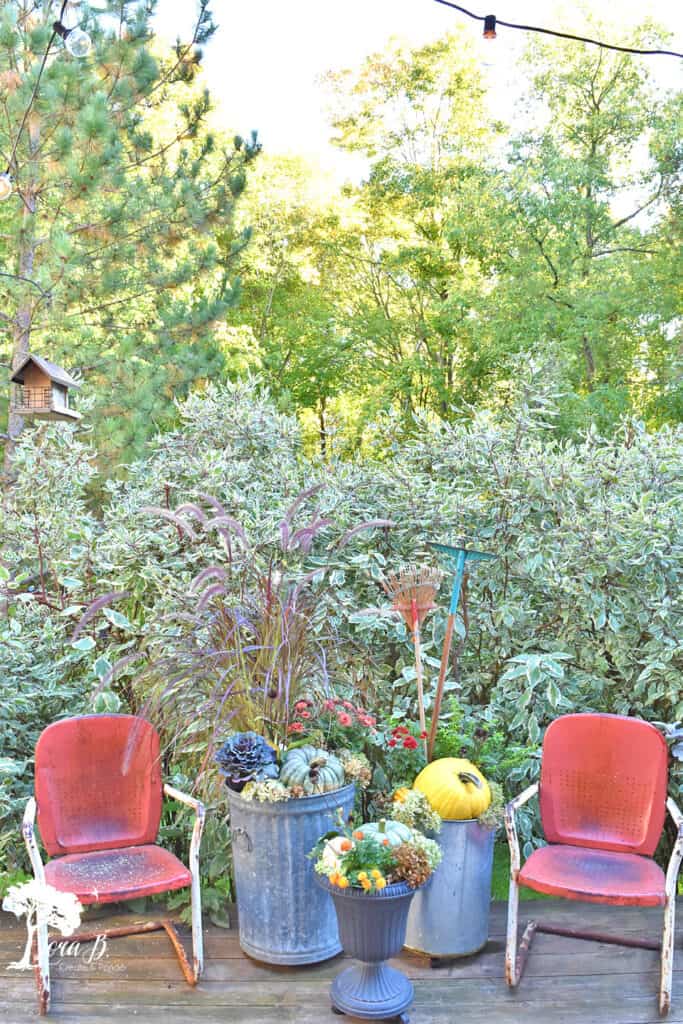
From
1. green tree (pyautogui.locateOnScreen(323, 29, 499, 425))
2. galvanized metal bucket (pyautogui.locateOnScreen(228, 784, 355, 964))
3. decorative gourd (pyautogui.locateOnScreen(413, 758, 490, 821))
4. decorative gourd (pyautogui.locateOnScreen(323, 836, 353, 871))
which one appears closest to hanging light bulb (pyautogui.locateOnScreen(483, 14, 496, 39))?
decorative gourd (pyautogui.locateOnScreen(413, 758, 490, 821))

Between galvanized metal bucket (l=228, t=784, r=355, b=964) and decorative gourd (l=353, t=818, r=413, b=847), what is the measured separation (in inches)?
9.4

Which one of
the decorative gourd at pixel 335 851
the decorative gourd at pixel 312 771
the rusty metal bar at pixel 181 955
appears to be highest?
the decorative gourd at pixel 312 771

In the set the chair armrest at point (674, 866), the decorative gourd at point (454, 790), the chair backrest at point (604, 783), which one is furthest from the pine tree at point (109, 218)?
the chair armrest at point (674, 866)

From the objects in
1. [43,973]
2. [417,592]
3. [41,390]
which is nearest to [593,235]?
[41,390]

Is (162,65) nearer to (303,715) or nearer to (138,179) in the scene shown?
(138,179)

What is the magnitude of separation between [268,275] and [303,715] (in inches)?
562

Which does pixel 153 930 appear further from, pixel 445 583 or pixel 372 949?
pixel 445 583

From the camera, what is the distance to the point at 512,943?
8.48 feet

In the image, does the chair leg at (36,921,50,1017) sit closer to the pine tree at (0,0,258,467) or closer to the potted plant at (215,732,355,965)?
the potted plant at (215,732,355,965)

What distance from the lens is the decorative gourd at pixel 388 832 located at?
7.72 ft

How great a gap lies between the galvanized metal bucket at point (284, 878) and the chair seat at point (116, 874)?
202mm

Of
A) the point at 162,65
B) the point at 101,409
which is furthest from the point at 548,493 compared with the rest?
the point at 162,65

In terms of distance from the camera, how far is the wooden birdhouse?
3559mm

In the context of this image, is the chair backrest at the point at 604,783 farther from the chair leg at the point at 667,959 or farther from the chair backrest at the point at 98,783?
the chair backrest at the point at 98,783
